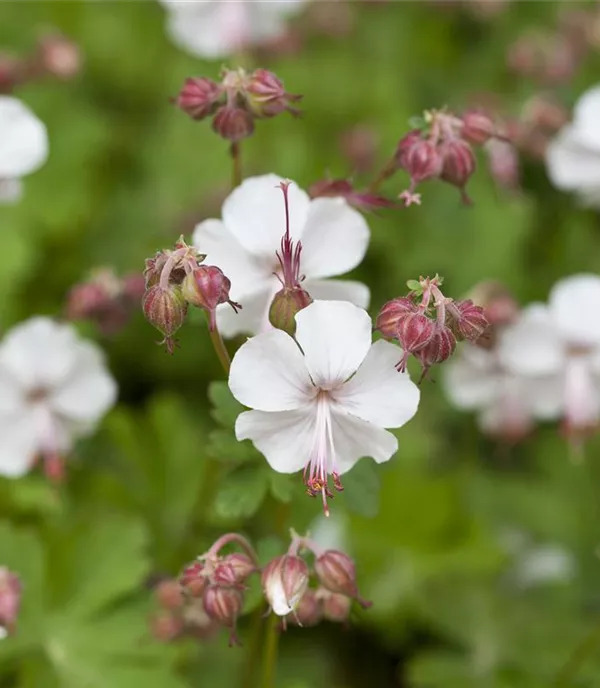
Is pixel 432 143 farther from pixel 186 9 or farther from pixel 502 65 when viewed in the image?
pixel 502 65

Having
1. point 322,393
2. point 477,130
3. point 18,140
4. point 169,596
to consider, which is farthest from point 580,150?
point 169,596

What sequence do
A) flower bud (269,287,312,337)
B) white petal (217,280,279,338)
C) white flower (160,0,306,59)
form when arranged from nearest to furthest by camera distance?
flower bud (269,287,312,337) → white petal (217,280,279,338) → white flower (160,0,306,59)

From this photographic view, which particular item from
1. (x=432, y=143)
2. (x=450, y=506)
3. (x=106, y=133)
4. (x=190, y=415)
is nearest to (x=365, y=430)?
(x=432, y=143)

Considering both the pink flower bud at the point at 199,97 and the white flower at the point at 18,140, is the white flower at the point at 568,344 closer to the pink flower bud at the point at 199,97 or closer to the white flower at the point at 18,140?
the pink flower bud at the point at 199,97

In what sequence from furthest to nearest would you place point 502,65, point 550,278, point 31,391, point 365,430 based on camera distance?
1. point 502,65
2. point 550,278
3. point 31,391
4. point 365,430

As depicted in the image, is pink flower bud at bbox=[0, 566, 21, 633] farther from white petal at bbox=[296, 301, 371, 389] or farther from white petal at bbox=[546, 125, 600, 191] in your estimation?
white petal at bbox=[546, 125, 600, 191]

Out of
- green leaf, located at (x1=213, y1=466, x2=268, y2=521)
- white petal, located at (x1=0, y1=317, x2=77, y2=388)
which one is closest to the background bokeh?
green leaf, located at (x1=213, y1=466, x2=268, y2=521)
